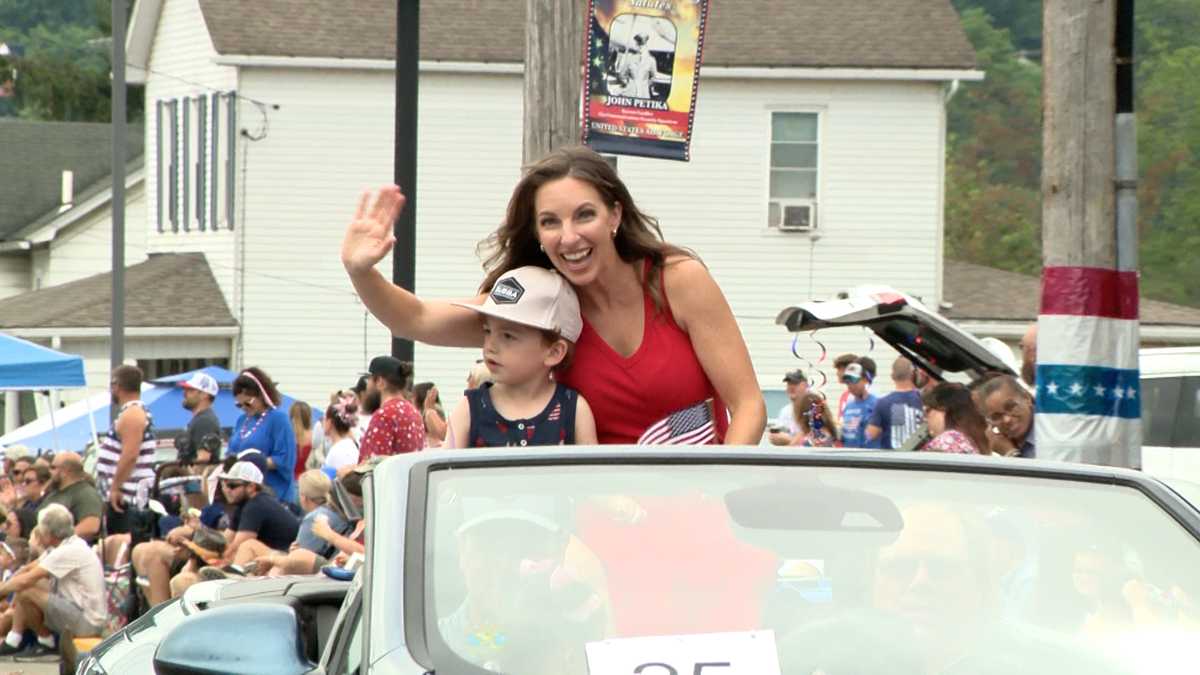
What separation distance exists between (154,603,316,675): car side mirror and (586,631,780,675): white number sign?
515 millimetres

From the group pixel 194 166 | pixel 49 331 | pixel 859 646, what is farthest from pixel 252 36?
pixel 859 646

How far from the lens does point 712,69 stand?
2836cm

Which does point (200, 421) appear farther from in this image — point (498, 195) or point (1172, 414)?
point (498, 195)

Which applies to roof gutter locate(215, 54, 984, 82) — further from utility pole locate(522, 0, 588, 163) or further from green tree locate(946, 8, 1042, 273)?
green tree locate(946, 8, 1042, 273)

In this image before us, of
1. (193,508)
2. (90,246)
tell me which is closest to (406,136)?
(193,508)

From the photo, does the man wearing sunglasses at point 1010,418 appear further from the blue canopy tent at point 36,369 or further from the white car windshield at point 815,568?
the blue canopy tent at point 36,369

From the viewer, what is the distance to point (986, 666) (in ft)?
10.3

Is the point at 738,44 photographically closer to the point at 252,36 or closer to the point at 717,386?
the point at 252,36

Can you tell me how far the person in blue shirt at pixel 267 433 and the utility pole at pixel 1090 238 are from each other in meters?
6.97

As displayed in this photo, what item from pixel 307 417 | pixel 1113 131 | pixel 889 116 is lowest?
pixel 307 417

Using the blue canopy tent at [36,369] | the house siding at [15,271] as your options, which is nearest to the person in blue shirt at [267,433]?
the blue canopy tent at [36,369]

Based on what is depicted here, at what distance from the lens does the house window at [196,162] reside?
2897 centimetres

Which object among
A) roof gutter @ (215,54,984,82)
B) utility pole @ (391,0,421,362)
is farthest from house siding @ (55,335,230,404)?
utility pole @ (391,0,421,362)

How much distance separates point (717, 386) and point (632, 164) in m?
23.9
